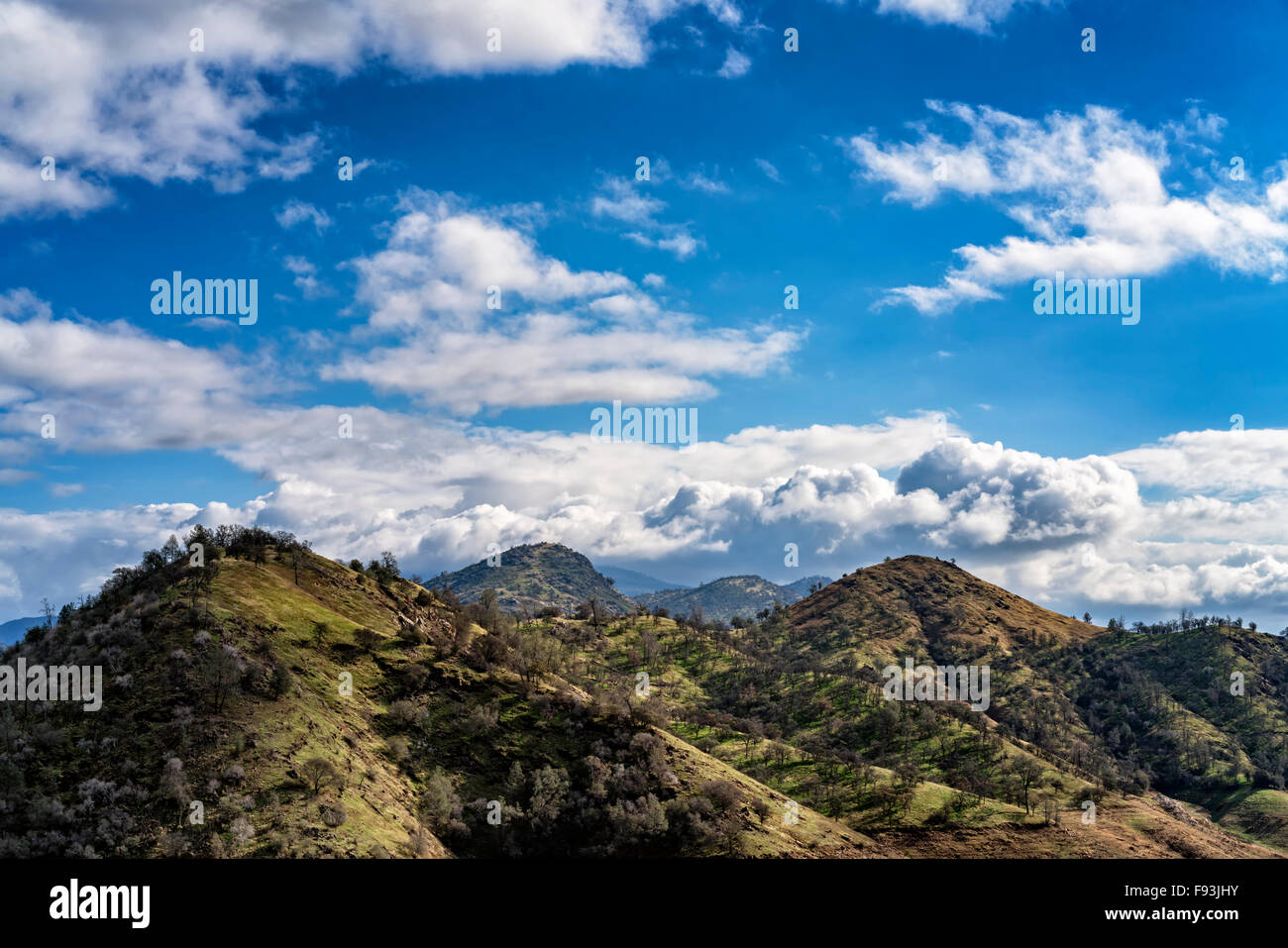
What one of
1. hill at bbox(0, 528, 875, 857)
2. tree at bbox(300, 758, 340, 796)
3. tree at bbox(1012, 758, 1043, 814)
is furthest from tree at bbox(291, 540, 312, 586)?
tree at bbox(1012, 758, 1043, 814)

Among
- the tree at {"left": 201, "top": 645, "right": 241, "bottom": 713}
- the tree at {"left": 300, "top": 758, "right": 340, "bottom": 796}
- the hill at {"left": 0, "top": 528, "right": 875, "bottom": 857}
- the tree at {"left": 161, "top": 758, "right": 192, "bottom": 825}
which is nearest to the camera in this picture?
the tree at {"left": 161, "top": 758, "right": 192, "bottom": 825}

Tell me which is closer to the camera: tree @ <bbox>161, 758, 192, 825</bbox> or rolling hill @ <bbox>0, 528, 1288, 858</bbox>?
tree @ <bbox>161, 758, 192, 825</bbox>

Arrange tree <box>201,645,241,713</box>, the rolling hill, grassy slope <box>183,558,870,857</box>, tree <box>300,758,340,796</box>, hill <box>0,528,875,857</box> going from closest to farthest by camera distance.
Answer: hill <box>0,528,875,857</box> → the rolling hill → tree <box>300,758,340,796</box> → grassy slope <box>183,558,870,857</box> → tree <box>201,645,241,713</box>

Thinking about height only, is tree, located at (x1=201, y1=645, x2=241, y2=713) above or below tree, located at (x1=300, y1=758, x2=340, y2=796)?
above

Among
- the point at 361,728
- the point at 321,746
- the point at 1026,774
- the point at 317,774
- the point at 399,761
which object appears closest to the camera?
the point at 317,774

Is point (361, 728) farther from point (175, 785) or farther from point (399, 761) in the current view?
point (175, 785)

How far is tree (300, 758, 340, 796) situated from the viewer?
67.5 metres

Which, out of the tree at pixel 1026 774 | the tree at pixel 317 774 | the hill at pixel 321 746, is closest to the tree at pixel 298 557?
the hill at pixel 321 746

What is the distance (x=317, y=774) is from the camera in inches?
2667

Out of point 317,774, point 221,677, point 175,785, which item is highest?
point 221,677

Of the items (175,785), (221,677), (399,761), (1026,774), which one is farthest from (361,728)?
(1026,774)

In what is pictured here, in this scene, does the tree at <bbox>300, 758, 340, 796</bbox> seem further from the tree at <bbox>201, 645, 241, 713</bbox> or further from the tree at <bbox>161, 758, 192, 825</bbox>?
the tree at <bbox>201, 645, 241, 713</bbox>
